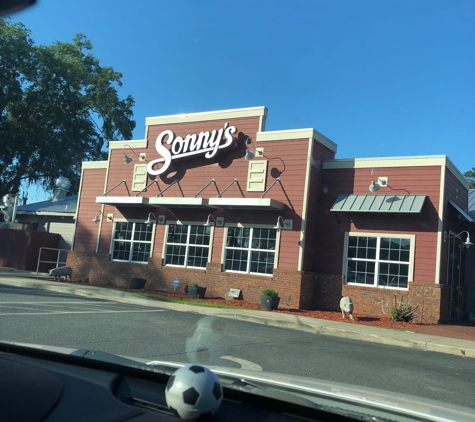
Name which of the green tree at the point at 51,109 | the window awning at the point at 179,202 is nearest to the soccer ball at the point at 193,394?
the window awning at the point at 179,202

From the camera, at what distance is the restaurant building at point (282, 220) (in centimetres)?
1778

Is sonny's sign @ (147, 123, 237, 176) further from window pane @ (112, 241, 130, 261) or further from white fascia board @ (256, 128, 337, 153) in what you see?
window pane @ (112, 241, 130, 261)

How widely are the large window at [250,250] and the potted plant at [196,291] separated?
133cm

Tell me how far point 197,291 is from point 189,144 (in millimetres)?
6201

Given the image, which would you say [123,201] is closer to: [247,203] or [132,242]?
[132,242]

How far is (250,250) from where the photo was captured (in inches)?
782

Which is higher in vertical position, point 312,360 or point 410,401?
point 410,401

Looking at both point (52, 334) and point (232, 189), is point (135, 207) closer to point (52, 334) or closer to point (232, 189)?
point (232, 189)

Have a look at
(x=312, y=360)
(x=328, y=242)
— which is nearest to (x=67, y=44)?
(x=328, y=242)

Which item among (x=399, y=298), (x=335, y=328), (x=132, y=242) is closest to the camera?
(x=335, y=328)

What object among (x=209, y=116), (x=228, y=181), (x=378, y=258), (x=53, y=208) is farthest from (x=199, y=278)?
(x=53, y=208)

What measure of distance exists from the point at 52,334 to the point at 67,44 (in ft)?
128

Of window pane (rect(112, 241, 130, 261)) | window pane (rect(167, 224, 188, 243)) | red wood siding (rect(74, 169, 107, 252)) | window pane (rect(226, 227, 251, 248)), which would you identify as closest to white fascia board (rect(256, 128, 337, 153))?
window pane (rect(226, 227, 251, 248))

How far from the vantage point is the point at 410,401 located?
294 cm
